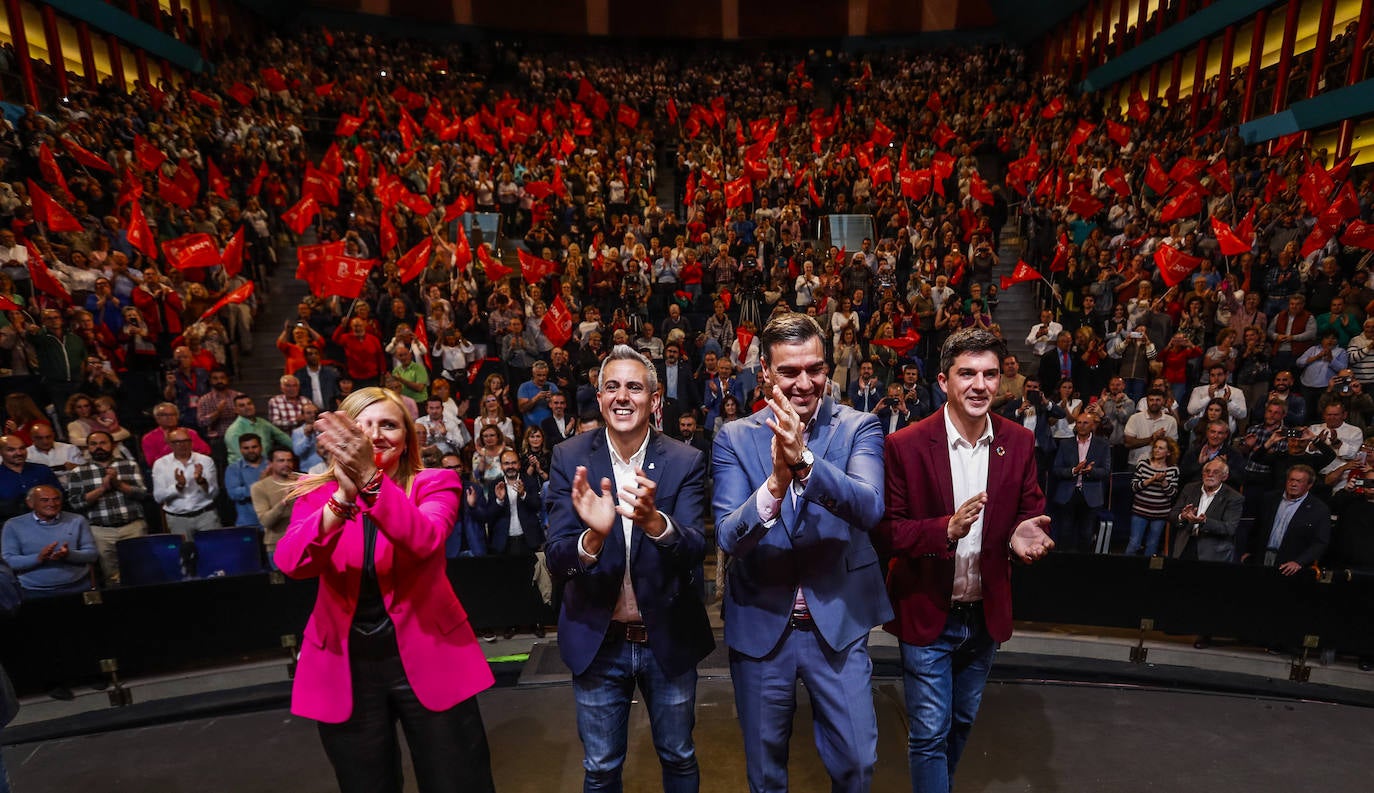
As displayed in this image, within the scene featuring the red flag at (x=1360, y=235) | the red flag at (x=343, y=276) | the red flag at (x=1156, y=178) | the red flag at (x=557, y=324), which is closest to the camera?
the red flag at (x=1360, y=235)

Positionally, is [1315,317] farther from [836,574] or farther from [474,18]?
[474,18]

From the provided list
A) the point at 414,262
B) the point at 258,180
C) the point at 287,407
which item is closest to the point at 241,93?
the point at 258,180

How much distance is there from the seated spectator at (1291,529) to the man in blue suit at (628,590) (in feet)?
15.8

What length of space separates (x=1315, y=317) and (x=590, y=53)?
2392 cm

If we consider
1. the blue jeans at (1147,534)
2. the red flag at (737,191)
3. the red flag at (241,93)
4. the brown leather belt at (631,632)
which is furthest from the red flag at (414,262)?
the blue jeans at (1147,534)

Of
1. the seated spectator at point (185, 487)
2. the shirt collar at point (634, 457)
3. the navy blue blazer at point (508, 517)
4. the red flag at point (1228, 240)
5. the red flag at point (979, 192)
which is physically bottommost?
the navy blue blazer at point (508, 517)

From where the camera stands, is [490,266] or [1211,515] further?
[490,266]

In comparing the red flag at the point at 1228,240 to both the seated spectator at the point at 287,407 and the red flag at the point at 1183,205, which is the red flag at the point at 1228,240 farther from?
the seated spectator at the point at 287,407

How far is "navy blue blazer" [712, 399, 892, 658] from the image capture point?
2.38m

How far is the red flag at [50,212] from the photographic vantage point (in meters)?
8.28

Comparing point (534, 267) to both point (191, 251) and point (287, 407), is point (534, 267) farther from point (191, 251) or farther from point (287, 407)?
point (191, 251)

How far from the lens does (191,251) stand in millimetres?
8703

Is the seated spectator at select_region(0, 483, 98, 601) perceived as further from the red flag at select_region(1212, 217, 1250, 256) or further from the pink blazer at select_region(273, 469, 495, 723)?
the red flag at select_region(1212, 217, 1250, 256)

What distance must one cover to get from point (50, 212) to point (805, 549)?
10.0m
